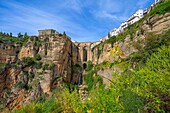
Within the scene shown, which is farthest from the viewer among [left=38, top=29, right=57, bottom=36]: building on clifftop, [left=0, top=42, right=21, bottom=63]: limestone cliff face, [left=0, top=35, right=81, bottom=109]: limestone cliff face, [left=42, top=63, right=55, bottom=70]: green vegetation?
[left=38, top=29, right=57, bottom=36]: building on clifftop

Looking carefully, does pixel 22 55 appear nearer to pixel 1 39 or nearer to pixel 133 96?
pixel 1 39

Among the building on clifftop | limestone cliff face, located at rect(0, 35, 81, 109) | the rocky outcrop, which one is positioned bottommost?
limestone cliff face, located at rect(0, 35, 81, 109)

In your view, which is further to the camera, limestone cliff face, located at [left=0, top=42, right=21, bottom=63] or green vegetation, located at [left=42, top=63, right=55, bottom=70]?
limestone cliff face, located at [left=0, top=42, right=21, bottom=63]

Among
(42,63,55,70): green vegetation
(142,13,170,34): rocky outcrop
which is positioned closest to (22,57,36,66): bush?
(42,63,55,70): green vegetation

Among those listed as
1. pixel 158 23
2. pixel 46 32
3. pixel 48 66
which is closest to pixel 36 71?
pixel 48 66

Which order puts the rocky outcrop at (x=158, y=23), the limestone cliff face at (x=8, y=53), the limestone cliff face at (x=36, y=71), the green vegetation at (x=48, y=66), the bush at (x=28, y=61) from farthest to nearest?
the limestone cliff face at (x=8, y=53)
the bush at (x=28, y=61)
the green vegetation at (x=48, y=66)
the limestone cliff face at (x=36, y=71)
the rocky outcrop at (x=158, y=23)

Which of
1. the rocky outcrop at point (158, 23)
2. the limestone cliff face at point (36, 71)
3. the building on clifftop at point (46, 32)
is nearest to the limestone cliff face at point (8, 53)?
the limestone cliff face at point (36, 71)

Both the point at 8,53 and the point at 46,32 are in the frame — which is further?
the point at 46,32

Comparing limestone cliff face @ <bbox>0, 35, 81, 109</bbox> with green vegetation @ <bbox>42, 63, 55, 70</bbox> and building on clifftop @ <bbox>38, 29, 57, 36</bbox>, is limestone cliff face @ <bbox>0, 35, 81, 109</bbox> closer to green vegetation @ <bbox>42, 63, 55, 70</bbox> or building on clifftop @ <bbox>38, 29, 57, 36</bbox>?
green vegetation @ <bbox>42, 63, 55, 70</bbox>

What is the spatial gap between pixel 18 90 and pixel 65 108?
28.0 metres

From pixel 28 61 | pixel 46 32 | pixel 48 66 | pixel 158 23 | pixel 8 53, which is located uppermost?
pixel 46 32

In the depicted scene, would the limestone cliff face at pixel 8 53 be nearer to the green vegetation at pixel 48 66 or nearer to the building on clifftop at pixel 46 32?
the building on clifftop at pixel 46 32

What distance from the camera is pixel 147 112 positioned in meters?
6.30

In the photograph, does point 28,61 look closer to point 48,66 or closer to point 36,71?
point 36,71
